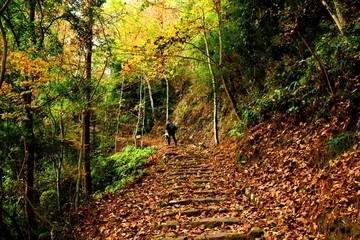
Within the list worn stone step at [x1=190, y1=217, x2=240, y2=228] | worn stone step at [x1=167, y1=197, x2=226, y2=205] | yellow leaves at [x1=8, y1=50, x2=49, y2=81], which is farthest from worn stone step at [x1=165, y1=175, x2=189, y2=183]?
yellow leaves at [x1=8, y1=50, x2=49, y2=81]

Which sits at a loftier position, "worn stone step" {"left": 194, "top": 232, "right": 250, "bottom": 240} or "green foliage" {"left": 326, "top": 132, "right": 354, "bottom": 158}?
"green foliage" {"left": 326, "top": 132, "right": 354, "bottom": 158}

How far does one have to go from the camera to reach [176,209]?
672 centimetres

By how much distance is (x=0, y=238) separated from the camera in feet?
29.6

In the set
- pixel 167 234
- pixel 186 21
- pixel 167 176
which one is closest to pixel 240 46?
pixel 186 21

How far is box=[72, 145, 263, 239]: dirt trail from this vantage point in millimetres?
5520

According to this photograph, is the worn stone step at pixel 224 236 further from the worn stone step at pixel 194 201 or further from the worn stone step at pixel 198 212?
the worn stone step at pixel 194 201

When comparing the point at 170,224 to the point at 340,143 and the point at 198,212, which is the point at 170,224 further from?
the point at 340,143

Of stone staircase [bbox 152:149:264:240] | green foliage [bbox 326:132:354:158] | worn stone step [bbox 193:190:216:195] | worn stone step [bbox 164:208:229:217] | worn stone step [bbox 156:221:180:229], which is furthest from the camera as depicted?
worn stone step [bbox 193:190:216:195]

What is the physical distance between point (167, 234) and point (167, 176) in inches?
191

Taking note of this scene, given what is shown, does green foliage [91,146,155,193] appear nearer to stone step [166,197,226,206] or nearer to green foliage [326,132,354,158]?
stone step [166,197,226,206]

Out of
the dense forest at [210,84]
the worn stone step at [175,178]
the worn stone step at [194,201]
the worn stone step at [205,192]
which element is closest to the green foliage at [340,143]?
the dense forest at [210,84]

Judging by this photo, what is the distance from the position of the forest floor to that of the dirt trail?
0.02 metres

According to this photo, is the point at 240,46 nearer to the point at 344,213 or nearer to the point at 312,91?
the point at 312,91

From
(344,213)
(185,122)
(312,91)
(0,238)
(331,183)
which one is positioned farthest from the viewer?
(185,122)
